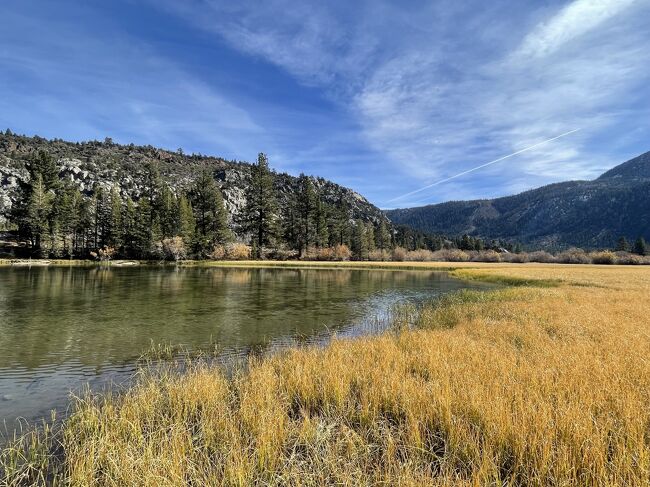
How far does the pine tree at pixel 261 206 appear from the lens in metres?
85.2

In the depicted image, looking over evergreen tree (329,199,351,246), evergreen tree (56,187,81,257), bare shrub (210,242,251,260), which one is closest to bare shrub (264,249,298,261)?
bare shrub (210,242,251,260)

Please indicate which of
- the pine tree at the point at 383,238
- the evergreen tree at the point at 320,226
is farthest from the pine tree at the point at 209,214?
the pine tree at the point at 383,238

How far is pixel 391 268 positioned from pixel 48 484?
67.9m

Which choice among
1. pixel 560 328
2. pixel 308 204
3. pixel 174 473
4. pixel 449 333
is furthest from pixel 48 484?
pixel 308 204

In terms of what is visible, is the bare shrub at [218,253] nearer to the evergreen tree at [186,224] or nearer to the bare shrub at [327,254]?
the evergreen tree at [186,224]

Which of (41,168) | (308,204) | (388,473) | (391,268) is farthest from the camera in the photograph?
(308,204)

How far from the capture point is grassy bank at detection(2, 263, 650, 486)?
4270mm

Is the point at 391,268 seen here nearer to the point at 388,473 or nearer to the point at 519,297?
the point at 519,297

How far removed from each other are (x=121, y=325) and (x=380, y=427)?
14510 millimetres

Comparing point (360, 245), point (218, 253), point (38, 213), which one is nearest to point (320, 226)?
point (360, 245)

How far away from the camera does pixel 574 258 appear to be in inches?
3452

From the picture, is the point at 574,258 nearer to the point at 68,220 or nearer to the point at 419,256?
the point at 419,256

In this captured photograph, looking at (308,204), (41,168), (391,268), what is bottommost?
(391,268)

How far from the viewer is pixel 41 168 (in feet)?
268
